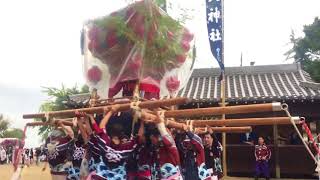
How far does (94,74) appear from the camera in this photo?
5.81 metres

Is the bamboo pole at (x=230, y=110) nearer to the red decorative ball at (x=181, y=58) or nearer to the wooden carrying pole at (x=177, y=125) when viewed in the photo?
the wooden carrying pole at (x=177, y=125)

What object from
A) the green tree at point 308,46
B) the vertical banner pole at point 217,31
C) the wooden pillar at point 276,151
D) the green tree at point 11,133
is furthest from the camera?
the green tree at point 11,133

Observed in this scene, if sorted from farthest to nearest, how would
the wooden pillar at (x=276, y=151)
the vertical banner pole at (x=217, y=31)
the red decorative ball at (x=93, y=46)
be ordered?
the wooden pillar at (x=276, y=151)
the vertical banner pole at (x=217, y=31)
the red decorative ball at (x=93, y=46)

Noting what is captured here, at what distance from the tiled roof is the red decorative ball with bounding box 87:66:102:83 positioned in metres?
10.2

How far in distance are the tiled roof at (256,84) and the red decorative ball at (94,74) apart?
10.2m

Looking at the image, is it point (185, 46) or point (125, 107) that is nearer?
point (125, 107)

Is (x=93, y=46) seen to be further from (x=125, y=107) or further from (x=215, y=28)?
(x=215, y=28)

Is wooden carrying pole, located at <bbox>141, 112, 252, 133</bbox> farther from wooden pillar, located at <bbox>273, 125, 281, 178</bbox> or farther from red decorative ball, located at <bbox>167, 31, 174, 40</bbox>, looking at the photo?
wooden pillar, located at <bbox>273, 125, 281, 178</bbox>

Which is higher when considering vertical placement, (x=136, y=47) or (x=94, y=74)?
(x=136, y=47)

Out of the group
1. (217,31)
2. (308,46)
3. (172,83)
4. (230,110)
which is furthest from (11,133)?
(230,110)

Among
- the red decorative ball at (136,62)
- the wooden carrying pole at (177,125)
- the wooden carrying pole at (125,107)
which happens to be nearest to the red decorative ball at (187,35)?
the red decorative ball at (136,62)

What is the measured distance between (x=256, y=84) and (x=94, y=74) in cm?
1388

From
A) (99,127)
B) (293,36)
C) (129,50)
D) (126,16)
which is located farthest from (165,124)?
(293,36)

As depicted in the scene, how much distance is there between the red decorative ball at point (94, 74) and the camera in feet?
19.0
